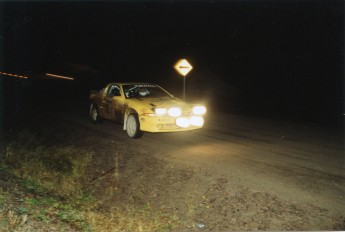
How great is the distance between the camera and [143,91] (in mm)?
11742

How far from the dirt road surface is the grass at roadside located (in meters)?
0.32

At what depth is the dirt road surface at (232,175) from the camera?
20.1 feet

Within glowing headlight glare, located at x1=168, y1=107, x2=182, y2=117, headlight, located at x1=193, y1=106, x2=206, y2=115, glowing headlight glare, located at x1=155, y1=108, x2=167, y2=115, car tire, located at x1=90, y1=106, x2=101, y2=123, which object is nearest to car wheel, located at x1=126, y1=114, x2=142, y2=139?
glowing headlight glare, located at x1=155, y1=108, x2=167, y2=115

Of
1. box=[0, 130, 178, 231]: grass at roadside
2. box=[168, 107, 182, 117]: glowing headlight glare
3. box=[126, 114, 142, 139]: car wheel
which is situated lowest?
box=[0, 130, 178, 231]: grass at roadside

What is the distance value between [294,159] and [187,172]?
246 centimetres

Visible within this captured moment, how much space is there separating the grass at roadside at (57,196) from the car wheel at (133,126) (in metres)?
1.26

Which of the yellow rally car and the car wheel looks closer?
the yellow rally car

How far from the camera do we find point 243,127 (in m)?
13.4

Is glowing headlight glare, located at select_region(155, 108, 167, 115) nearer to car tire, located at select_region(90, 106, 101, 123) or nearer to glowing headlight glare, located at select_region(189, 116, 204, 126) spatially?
glowing headlight glare, located at select_region(189, 116, 204, 126)

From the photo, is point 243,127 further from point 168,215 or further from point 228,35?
point 228,35

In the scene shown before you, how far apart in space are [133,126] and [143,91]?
4.16ft

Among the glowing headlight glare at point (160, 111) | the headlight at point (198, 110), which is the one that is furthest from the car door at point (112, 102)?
the headlight at point (198, 110)

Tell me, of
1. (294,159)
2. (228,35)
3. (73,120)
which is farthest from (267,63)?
(294,159)

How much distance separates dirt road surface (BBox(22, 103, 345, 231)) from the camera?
6.11m
